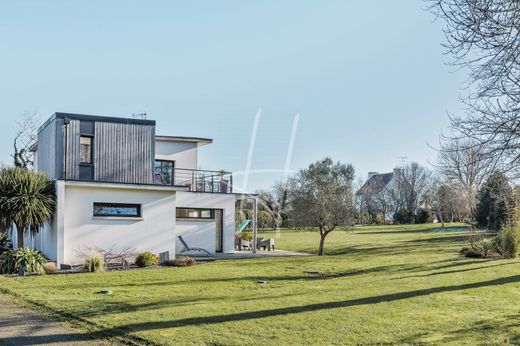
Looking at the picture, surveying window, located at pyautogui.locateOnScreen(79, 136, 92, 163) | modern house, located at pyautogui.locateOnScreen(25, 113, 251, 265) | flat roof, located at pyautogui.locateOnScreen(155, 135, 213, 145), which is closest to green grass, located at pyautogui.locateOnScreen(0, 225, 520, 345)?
modern house, located at pyautogui.locateOnScreen(25, 113, 251, 265)

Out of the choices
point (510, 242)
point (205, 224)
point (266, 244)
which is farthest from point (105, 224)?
point (510, 242)

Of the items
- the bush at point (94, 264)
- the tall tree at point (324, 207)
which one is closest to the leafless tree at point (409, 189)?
the tall tree at point (324, 207)

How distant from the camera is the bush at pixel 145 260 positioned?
19156 millimetres

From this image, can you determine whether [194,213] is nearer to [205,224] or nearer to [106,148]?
[205,224]

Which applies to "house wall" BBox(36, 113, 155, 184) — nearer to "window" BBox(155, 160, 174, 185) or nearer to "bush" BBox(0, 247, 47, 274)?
"bush" BBox(0, 247, 47, 274)

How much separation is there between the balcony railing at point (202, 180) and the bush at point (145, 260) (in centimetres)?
737

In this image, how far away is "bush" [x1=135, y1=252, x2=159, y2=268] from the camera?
19156mm

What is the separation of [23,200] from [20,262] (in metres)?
2.23

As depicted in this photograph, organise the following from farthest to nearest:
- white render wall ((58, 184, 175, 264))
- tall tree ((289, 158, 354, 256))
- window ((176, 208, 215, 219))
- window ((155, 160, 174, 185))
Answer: window ((155, 160, 174, 185)) < window ((176, 208, 215, 219)) < tall tree ((289, 158, 354, 256)) < white render wall ((58, 184, 175, 264))

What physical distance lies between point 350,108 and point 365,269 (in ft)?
22.1

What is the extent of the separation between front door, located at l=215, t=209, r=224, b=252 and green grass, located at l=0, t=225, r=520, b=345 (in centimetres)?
787

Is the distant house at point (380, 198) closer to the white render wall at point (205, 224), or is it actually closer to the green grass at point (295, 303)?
the white render wall at point (205, 224)

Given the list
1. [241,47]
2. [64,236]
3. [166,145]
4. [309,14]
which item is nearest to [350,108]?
[241,47]

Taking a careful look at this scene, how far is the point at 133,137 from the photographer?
2148 centimetres
